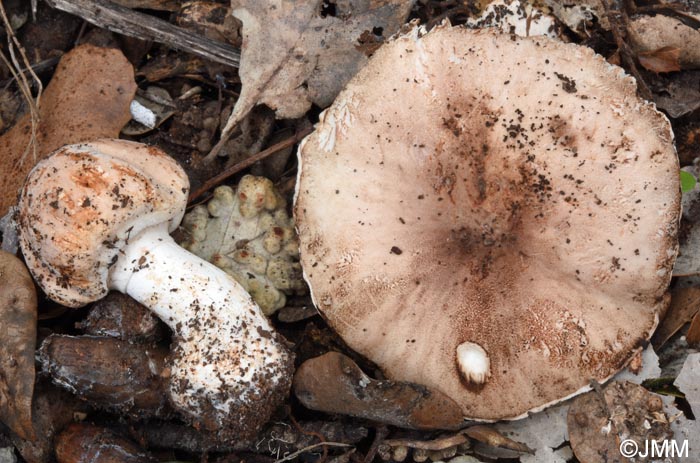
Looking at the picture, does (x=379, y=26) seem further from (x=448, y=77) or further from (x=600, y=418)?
(x=600, y=418)

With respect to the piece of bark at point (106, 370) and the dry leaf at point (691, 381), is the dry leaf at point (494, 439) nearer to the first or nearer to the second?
the dry leaf at point (691, 381)

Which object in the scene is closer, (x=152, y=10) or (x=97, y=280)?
(x=97, y=280)

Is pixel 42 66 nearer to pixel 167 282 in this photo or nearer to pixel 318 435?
pixel 167 282

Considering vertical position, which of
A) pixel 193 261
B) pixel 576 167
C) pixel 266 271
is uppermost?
pixel 576 167

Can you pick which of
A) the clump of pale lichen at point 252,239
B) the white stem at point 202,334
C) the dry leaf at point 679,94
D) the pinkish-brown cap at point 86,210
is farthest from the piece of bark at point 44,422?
the dry leaf at point 679,94

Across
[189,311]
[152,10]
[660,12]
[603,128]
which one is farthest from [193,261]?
[660,12]

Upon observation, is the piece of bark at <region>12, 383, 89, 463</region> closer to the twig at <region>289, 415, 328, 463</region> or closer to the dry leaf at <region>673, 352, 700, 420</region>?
the twig at <region>289, 415, 328, 463</region>
